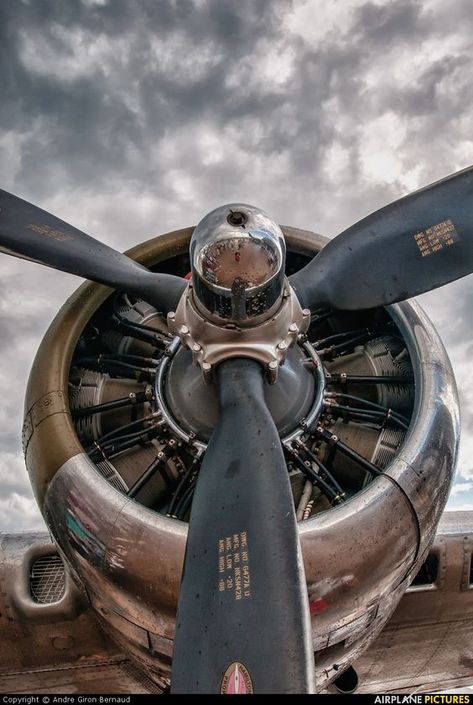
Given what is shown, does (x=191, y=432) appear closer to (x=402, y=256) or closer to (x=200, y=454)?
(x=200, y=454)

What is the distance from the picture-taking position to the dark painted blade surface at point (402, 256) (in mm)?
5094

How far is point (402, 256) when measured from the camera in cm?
512

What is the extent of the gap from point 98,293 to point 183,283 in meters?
0.90

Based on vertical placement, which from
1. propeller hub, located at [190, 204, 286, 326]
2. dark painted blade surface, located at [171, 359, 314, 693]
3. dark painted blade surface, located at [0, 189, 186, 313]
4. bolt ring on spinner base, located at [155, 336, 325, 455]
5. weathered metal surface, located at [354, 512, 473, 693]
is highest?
dark painted blade surface, located at [0, 189, 186, 313]

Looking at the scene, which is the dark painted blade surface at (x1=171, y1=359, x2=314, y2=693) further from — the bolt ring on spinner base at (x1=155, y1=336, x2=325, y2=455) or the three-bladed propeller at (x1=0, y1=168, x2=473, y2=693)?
the bolt ring on spinner base at (x1=155, y1=336, x2=325, y2=455)

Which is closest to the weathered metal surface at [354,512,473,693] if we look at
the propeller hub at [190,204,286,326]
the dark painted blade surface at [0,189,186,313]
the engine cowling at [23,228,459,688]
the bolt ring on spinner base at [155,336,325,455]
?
the engine cowling at [23,228,459,688]

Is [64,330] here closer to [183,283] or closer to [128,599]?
[183,283]

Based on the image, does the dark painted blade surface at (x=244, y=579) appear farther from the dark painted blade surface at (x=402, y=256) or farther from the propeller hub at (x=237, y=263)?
the dark painted blade surface at (x=402, y=256)

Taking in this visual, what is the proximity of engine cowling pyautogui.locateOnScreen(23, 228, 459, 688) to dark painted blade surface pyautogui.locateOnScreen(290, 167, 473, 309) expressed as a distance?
44 cm

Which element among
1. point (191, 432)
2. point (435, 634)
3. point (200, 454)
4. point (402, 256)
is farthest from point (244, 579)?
point (435, 634)

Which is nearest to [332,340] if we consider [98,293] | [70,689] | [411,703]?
[98,293]

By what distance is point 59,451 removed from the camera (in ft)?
14.7

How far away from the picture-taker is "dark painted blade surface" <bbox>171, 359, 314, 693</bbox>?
8.39 feet

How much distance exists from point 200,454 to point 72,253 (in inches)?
85.3
